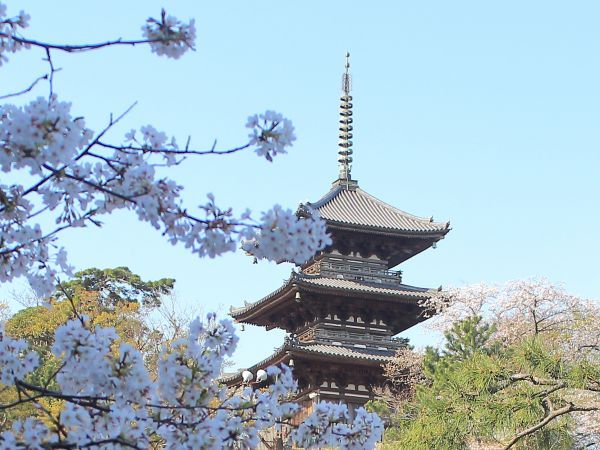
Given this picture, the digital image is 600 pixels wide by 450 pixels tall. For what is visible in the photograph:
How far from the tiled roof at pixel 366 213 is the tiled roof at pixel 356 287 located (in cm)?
159

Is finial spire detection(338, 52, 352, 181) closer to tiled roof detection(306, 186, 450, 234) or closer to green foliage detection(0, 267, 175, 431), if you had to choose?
tiled roof detection(306, 186, 450, 234)

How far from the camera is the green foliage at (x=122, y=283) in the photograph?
43.5 metres

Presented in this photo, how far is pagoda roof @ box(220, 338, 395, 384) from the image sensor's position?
77.8 feet

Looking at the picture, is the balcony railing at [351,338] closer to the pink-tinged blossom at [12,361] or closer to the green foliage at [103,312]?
the green foliage at [103,312]

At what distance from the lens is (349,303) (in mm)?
25281

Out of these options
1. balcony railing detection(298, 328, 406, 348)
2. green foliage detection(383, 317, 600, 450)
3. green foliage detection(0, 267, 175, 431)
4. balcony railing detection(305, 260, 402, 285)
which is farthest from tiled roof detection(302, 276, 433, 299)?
green foliage detection(383, 317, 600, 450)

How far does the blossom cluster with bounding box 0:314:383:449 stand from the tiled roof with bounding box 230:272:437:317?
20.0 m

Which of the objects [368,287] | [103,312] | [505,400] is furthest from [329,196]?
[505,400]

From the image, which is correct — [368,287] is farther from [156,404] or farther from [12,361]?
[156,404]

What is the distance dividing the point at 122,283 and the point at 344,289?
72.3 ft

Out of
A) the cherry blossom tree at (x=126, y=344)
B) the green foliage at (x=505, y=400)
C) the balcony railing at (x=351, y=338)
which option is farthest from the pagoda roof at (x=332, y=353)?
the cherry blossom tree at (x=126, y=344)

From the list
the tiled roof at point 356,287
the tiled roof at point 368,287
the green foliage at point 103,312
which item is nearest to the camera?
the tiled roof at point 356,287

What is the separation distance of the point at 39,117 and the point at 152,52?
745 millimetres

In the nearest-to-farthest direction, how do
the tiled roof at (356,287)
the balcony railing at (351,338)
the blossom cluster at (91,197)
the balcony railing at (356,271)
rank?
the blossom cluster at (91,197) < the tiled roof at (356,287) < the balcony railing at (351,338) < the balcony railing at (356,271)
